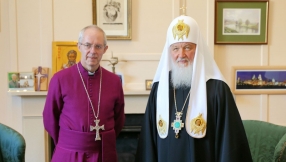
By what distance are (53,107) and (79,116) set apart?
0.66ft

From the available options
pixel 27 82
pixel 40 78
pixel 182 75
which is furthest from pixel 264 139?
pixel 27 82

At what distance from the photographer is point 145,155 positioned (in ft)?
5.86

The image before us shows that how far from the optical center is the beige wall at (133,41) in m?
2.97

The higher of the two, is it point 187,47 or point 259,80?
point 187,47

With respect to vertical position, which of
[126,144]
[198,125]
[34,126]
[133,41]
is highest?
[133,41]

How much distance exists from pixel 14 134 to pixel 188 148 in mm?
1247

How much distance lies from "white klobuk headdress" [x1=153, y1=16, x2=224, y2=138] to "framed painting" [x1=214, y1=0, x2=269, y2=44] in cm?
141

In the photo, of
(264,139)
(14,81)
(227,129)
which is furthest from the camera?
(14,81)

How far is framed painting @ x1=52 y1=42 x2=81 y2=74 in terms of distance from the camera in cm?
295

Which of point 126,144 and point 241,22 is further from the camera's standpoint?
point 126,144

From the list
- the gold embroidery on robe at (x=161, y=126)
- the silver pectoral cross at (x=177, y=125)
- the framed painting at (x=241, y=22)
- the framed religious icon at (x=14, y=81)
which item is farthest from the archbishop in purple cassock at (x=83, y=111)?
the framed painting at (x=241, y=22)

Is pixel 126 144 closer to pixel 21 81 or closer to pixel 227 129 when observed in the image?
pixel 21 81

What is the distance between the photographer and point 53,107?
180 cm

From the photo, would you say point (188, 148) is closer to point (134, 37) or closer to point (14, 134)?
point (14, 134)
